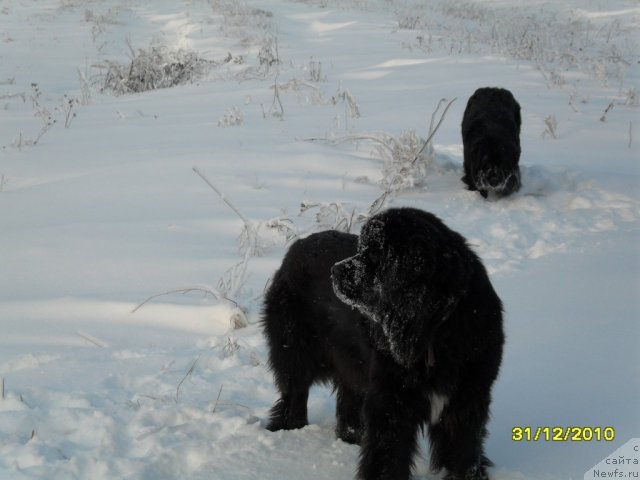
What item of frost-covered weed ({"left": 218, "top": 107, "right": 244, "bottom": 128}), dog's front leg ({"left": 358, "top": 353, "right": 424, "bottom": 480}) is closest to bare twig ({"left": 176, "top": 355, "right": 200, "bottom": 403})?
dog's front leg ({"left": 358, "top": 353, "right": 424, "bottom": 480})

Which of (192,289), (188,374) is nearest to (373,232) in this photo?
(188,374)

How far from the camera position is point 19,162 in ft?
23.7

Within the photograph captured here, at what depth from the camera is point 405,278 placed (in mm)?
2326

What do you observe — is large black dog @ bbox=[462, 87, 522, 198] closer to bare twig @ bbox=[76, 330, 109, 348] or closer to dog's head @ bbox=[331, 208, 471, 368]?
bare twig @ bbox=[76, 330, 109, 348]

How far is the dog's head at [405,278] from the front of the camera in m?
2.31

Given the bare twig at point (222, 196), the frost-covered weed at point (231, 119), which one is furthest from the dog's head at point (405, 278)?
the frost-covered weed at point (231, 119)

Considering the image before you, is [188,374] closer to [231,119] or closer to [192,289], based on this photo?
[192,289]

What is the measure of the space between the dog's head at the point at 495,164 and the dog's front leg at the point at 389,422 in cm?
422

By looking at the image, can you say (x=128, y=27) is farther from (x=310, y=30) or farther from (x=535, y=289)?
(x=535, y=289)

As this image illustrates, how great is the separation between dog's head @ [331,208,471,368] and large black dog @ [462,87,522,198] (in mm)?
4094

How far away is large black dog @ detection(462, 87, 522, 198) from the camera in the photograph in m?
6.37

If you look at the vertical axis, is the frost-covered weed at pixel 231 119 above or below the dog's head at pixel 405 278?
below

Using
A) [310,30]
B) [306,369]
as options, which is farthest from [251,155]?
[310,30]

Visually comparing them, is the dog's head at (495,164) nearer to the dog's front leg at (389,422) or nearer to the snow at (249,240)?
the snow at (249,240)
